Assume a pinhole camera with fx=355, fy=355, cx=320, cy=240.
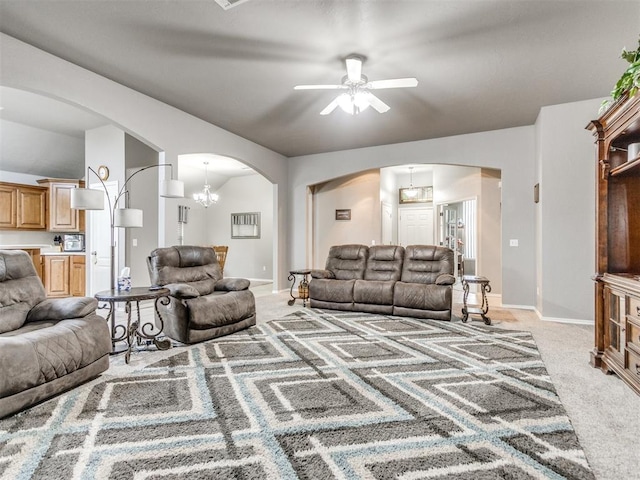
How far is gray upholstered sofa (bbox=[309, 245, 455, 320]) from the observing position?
4.55 metres

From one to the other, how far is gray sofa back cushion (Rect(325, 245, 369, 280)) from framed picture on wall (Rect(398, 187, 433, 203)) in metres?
4.62

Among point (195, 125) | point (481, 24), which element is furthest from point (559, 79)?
point (195, 125)

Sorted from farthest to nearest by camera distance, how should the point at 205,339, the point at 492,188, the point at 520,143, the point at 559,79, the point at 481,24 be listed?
the point at 492,188 < the point at 520,143 < the point at 559,79 < the point at 205,339 < the point at 481,24

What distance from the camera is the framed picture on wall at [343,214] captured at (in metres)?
7.56

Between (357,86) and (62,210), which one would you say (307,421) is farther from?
(62,210)

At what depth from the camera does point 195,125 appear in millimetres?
5039

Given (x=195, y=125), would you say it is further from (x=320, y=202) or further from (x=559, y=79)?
(x=559, y=79)

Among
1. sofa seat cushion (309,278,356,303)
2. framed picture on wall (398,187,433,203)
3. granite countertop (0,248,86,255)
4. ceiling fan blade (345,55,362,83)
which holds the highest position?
ceiling fan blade (345,55,362,83)

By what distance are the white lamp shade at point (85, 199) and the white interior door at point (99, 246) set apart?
2689mm

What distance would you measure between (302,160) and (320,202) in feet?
3.16

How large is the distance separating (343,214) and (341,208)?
138 millimetres

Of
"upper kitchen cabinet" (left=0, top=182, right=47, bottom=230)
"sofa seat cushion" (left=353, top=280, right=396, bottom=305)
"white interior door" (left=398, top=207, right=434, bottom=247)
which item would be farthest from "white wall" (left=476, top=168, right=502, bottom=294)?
"upper kitchen cabinet" (left=0, top=182, right=47, bottom=230)

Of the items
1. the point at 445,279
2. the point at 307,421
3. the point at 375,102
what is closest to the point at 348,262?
the point at 445,279

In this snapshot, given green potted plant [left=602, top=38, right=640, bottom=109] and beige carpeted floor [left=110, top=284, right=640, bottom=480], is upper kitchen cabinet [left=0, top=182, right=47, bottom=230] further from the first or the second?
green potted plant [left=602, top=38, right=640, bottom=109]
